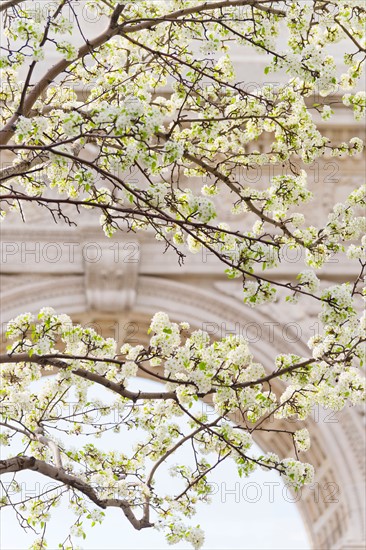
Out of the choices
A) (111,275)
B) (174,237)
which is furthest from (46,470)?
(111,275)

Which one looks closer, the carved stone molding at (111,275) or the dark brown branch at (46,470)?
the dark brown branch at (46,470)

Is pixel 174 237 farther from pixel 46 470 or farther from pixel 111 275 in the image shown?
pixel 111 275

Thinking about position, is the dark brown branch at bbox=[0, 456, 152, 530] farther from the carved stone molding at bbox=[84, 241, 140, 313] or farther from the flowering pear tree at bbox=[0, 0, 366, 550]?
the carved stone molding at bbox=[84, 241, 140, 313]

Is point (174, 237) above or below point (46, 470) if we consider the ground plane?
above

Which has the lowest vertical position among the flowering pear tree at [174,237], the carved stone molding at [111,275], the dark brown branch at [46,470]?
the dark brown branch at [46,470]

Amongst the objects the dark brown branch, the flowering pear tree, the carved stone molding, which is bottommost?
the dark brown branch

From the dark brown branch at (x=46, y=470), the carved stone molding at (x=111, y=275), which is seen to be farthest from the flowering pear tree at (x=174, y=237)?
the carved stone molding at (x=111, y=275)

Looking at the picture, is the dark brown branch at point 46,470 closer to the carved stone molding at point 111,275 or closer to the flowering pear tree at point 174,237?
the flowering pear tree at point 174,237

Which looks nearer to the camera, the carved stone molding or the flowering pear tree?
the flowering pear tree

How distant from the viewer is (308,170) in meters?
10.1

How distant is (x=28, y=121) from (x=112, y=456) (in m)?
2.04

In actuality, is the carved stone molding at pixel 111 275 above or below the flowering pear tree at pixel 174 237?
above

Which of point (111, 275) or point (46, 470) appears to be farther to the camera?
point (111, 275)

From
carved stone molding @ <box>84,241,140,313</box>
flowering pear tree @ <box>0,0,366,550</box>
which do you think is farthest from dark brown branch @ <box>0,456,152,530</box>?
carved stone molding @ <box>84,241,140,313</box>
